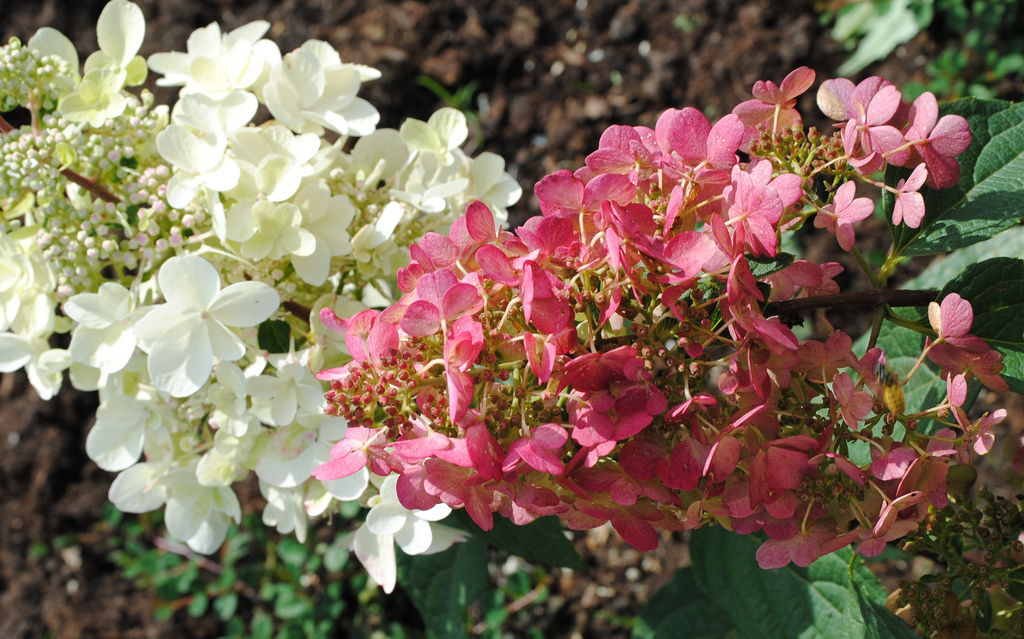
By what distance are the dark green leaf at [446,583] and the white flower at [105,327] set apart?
1.93 ft

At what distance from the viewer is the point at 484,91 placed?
92.5 inches

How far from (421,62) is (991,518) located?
2016mm

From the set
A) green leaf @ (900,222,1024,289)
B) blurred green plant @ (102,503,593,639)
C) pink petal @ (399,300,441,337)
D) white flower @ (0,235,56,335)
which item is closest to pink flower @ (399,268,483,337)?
pink petal @ (399,300,441,337)

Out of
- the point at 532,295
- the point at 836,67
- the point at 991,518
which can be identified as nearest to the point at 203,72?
the point at 532,295

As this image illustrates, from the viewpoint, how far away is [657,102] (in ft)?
7.39

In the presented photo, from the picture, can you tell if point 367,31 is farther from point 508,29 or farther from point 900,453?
point 900,453

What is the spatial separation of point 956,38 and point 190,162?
219cm

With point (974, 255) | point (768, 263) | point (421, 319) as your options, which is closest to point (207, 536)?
point (421, 319)

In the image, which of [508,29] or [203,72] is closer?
[203,72]

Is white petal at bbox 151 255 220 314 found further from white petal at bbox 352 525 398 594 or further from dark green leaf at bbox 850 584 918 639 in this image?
dark green leaf at bbox 850 584 918 639

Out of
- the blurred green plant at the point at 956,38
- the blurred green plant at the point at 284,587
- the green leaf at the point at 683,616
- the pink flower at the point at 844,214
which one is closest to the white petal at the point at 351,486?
the pink flower at the point at 844,214

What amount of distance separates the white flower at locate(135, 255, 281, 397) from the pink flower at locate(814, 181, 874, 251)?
583 millimetres

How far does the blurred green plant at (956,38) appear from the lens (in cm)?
201

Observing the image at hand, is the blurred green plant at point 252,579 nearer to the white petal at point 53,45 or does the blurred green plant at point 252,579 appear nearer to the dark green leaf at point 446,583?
the dark green leaf at point 446,583
